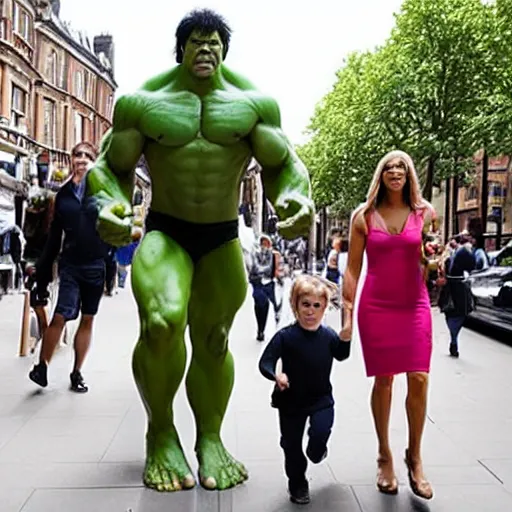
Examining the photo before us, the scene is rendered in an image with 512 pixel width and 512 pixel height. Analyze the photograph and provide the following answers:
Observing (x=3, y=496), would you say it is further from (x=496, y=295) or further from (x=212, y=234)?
(x=496, y=295)

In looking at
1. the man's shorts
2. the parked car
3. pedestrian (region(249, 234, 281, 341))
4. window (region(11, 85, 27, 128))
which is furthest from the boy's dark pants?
window (region(11, 85, 27, 128))

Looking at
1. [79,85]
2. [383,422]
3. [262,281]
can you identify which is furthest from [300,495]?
[79,85]

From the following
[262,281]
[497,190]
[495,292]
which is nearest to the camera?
[262,281]

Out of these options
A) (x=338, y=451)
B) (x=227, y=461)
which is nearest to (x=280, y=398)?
(x=227, y=461)

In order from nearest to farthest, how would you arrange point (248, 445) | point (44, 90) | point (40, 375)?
point (248, 445)
point (40, 375)
point (44, 90)

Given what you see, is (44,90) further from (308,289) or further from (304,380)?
(304,380)

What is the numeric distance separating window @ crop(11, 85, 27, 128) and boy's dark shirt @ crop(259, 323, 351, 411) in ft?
56.1

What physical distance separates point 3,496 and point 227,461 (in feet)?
3.59

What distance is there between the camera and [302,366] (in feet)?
11.2

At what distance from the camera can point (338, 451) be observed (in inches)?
170

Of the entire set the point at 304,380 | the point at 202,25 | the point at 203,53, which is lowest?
the point at 304,380

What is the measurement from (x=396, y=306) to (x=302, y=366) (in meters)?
0.58

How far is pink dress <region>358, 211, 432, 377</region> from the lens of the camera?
355cm

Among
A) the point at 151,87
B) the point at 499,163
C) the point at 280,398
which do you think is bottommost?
the point at 280,398
